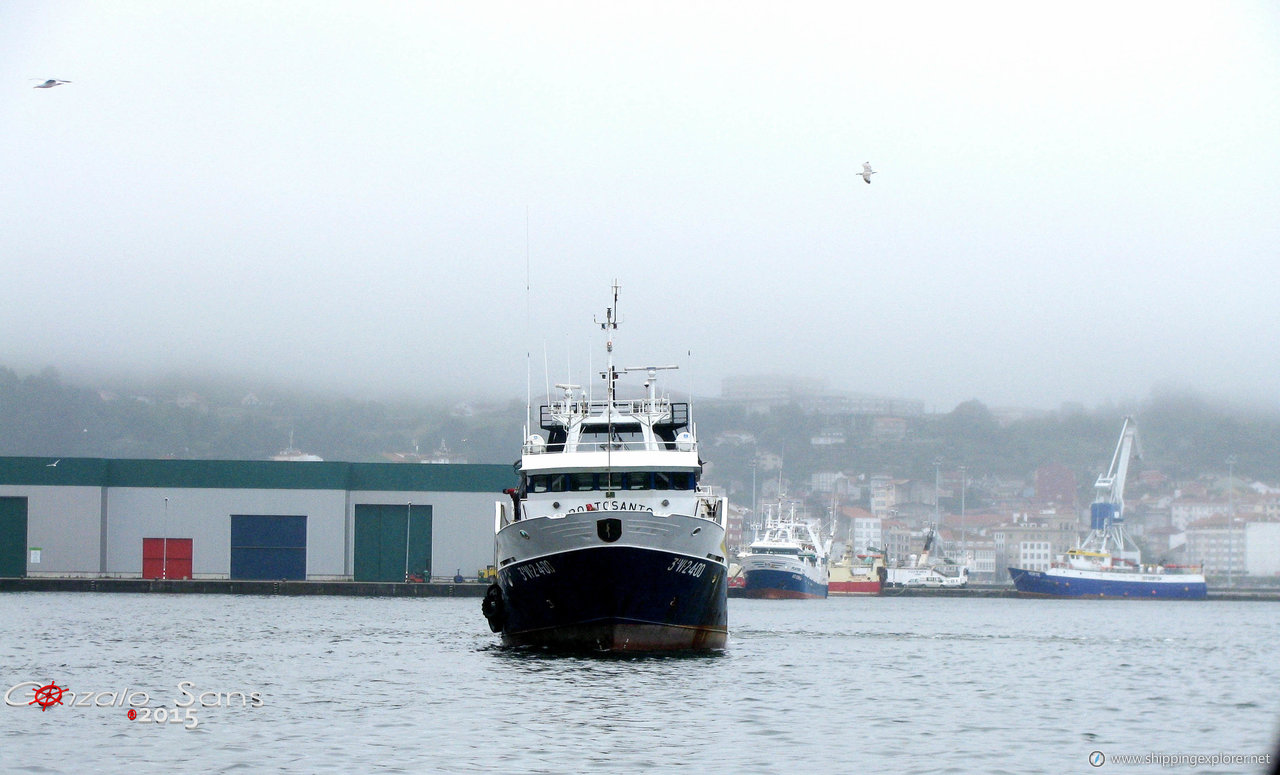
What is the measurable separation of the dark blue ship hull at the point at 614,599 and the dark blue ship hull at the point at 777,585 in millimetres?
84322

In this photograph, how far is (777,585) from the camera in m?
122

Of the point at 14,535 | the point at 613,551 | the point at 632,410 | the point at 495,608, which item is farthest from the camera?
the point at 14,535

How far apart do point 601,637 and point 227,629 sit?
20053 millimetres

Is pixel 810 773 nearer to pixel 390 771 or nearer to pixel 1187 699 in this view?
pixel 390 771

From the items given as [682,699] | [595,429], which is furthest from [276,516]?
[682,699]

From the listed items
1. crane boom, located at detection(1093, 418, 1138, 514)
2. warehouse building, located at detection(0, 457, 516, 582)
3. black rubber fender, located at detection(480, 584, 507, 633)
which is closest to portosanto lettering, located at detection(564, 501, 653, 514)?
black rubber fender, located at detection(480, 584, 507, 633)

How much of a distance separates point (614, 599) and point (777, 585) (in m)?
88.3

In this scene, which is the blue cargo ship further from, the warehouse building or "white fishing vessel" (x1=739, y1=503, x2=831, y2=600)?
the warehouse building

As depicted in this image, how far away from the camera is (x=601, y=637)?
1420 inches

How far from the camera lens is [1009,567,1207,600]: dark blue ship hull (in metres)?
146

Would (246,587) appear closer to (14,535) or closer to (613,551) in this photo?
(14,535)

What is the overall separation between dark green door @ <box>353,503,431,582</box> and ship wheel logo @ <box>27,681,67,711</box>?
7291cm

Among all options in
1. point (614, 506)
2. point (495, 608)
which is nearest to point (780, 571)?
point (495, 608)

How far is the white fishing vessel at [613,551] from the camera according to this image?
3556 cm
